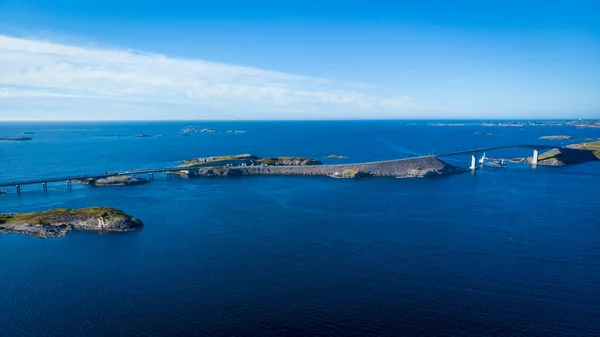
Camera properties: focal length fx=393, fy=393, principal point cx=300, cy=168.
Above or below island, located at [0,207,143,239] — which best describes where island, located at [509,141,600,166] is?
above

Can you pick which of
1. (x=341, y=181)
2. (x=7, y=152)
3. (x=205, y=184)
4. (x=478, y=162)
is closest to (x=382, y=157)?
(x=478, y=162)

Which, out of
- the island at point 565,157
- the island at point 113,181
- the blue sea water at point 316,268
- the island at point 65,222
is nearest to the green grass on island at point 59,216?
the island at point 65,222

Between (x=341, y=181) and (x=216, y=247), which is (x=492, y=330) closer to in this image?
(x=216, y=247)

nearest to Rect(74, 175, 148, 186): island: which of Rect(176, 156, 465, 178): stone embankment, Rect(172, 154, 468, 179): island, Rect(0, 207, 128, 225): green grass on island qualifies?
Rect(172, 154, 468, 179): island

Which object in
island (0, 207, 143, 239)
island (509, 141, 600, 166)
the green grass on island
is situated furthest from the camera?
island (509, 141, 600, 166)

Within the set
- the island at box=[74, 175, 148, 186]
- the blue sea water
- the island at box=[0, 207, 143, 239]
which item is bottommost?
the blue sea water

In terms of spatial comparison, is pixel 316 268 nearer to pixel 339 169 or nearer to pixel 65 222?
pixel 65 222

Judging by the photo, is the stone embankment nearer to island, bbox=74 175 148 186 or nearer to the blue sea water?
island, bbox=74 175 148 186
